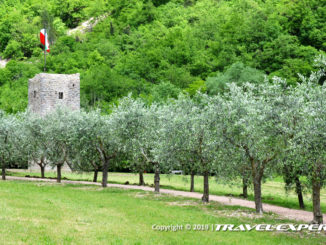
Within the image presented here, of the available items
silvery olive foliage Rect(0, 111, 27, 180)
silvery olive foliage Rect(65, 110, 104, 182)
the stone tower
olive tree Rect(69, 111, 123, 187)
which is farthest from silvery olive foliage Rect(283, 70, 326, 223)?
the stone tower

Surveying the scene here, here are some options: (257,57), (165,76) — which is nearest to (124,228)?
(257,57)

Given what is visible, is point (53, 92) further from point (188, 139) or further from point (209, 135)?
point (209, 135)

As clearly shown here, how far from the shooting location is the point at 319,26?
3772 inches

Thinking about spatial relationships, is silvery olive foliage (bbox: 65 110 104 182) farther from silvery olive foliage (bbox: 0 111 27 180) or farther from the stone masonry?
the stone masonry

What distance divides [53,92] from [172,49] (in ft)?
162

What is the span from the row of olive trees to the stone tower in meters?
16.7

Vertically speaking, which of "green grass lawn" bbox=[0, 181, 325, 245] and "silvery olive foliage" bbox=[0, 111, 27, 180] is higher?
"silvery olive foliage" bbox=[0, 111, 27, 180]

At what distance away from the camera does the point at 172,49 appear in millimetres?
111500

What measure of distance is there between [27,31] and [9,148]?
369 ft

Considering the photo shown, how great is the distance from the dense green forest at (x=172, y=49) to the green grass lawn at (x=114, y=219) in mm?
44311

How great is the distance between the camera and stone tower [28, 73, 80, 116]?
67.6 meters

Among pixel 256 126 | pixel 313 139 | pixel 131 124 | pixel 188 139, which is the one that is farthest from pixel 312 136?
pixel 131 124

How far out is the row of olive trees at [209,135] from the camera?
21328 millimetres

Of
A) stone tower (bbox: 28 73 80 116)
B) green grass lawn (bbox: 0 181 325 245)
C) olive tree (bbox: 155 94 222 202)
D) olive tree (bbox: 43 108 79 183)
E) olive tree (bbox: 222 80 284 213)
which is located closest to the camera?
green grass lawn (bbox: 0 181 325 245)
